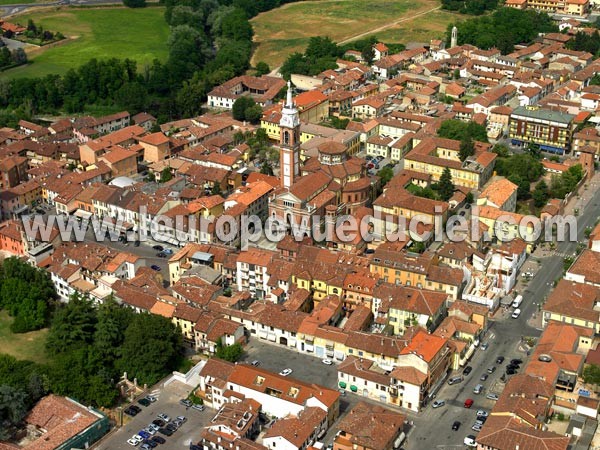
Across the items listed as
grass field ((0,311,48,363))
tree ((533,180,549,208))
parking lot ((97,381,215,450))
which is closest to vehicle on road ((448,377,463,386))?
parking lot ((97,381,215,450))

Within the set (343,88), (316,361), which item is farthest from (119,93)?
(316,361)

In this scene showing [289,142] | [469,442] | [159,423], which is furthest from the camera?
[289,142]

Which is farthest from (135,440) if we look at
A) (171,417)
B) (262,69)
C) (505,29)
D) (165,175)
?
(505,29)

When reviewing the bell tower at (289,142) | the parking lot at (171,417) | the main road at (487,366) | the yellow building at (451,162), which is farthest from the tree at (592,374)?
the bell tower at (289,142)

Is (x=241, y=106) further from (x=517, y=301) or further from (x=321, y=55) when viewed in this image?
(x=517, y=301)

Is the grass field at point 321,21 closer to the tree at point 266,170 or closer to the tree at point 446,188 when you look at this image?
the tree at point 266,170

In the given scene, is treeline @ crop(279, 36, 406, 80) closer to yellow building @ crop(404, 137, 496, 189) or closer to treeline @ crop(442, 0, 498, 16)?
treeline @ crop(442, 0, 498, 16)
